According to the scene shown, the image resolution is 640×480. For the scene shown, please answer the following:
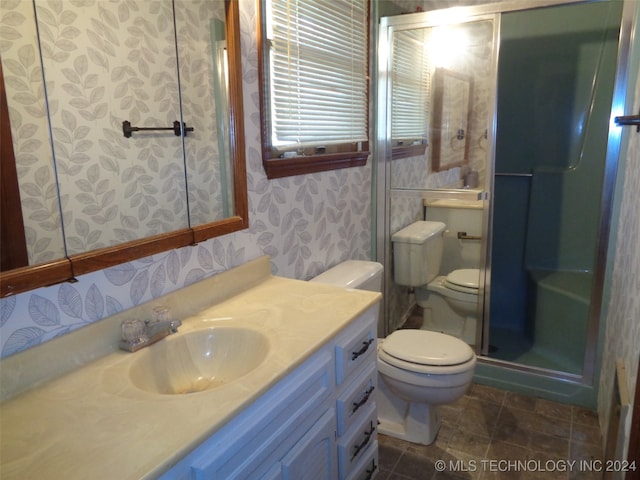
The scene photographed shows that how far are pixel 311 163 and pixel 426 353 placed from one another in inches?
37.6

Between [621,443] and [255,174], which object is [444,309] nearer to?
[621,443]

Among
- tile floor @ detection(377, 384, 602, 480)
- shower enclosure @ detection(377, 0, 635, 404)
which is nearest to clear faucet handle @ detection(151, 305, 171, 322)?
tile floor @ detection(377, 384, 602, 480)

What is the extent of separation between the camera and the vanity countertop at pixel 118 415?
76cm

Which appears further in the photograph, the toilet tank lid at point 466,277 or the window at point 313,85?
the toilet tank lid at point 466,277

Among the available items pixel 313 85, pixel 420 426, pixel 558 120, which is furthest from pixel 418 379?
pixel 558 120

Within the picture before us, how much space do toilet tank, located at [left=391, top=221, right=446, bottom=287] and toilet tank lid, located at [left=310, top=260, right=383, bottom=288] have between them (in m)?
0.52

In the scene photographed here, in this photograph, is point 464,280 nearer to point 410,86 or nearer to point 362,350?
point 410,86

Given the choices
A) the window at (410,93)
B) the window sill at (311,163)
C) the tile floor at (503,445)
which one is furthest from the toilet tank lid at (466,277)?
the window sill at (311,163)

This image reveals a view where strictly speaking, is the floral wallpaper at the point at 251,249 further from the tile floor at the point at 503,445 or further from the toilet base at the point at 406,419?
the tile floor at the point at 503,445

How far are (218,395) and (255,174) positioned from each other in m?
0.92

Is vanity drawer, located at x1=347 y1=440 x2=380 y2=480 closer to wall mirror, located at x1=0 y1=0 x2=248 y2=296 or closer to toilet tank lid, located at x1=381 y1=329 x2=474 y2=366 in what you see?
toilet tank lid, located at x1=381 y1=329 x2=474 y2=366

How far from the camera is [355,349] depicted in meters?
1.39

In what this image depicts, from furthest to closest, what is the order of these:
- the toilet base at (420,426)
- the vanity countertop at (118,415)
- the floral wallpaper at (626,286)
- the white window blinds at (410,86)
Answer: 1. the white window blinds at (410,86)
2. the toilet base at (420,426)
3. the floral wallpaper at (626,286)
4. the vanity countertop at (118,415)

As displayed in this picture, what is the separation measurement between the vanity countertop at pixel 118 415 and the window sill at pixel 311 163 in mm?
666
